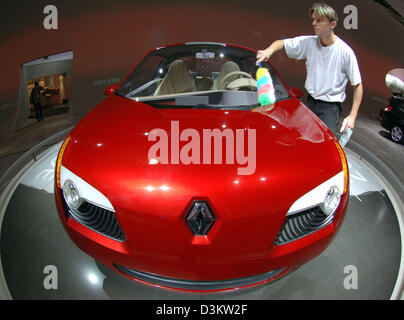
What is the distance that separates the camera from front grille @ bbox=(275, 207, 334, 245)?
3.32ft

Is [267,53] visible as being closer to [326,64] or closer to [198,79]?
[326,64]

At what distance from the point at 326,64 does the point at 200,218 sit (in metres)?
1.64

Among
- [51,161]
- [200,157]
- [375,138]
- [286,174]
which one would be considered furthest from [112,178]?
[375,138]

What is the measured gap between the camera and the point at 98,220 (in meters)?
1.03

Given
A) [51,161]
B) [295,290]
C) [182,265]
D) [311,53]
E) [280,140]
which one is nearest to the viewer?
[182,265]

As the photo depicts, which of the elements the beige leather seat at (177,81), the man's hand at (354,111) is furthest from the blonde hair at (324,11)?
the beige leather seat at (177,81)

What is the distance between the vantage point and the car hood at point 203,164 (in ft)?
3.06

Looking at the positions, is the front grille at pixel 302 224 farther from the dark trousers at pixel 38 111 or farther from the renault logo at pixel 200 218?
the dark trousers at pixel 38 111

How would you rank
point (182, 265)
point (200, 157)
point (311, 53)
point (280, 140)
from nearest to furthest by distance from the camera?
point (182, 265), point (200, 157), point (280, 140), point (311, 53)

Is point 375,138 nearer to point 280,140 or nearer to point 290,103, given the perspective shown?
point 290,103

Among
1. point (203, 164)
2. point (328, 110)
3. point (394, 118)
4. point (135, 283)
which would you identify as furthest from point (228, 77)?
point (394, 118)

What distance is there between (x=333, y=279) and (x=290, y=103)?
40.8 inches

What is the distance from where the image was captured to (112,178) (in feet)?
3.26
